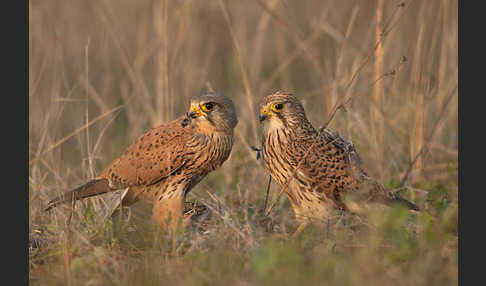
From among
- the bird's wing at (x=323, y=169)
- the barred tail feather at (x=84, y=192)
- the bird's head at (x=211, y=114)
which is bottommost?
the barred tail feather at (x=84, y=192)

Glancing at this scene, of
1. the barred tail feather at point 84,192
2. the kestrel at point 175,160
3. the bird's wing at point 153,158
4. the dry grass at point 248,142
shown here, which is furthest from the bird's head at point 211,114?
the barred tail feather at point 84,192

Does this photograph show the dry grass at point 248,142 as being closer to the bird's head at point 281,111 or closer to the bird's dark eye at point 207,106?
the bird's head at point 281,111

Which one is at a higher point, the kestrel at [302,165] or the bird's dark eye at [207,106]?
the bird's dark eye at [207,106]

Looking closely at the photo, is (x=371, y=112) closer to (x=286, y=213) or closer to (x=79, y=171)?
(x=286, y=213)

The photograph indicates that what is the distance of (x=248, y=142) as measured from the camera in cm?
691

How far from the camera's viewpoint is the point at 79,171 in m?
6.96

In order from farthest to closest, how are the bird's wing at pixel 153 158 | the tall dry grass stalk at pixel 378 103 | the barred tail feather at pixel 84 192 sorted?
the tall dry grass stalk at pixel 378 103 → the bird's wing at pixel 153 158 → the barred tail feather at pixel 84 192

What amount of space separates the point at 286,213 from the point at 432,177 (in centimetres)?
179

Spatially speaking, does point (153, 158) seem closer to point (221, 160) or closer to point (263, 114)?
point (221, 160)

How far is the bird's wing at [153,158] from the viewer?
17.0 ft

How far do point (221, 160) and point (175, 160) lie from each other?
0.36 metres

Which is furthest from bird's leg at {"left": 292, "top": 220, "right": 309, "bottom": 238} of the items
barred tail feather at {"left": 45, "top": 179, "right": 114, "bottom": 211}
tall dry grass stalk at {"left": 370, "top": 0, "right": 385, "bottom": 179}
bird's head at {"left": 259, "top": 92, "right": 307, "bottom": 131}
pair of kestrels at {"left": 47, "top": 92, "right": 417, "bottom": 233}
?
barred tail feather at {"left": 45, "top": 179, "right": 114, "bottom": 211}

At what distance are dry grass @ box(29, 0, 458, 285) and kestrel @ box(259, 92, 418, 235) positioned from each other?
0.23 metres

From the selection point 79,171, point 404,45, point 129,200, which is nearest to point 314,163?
point 129,200
